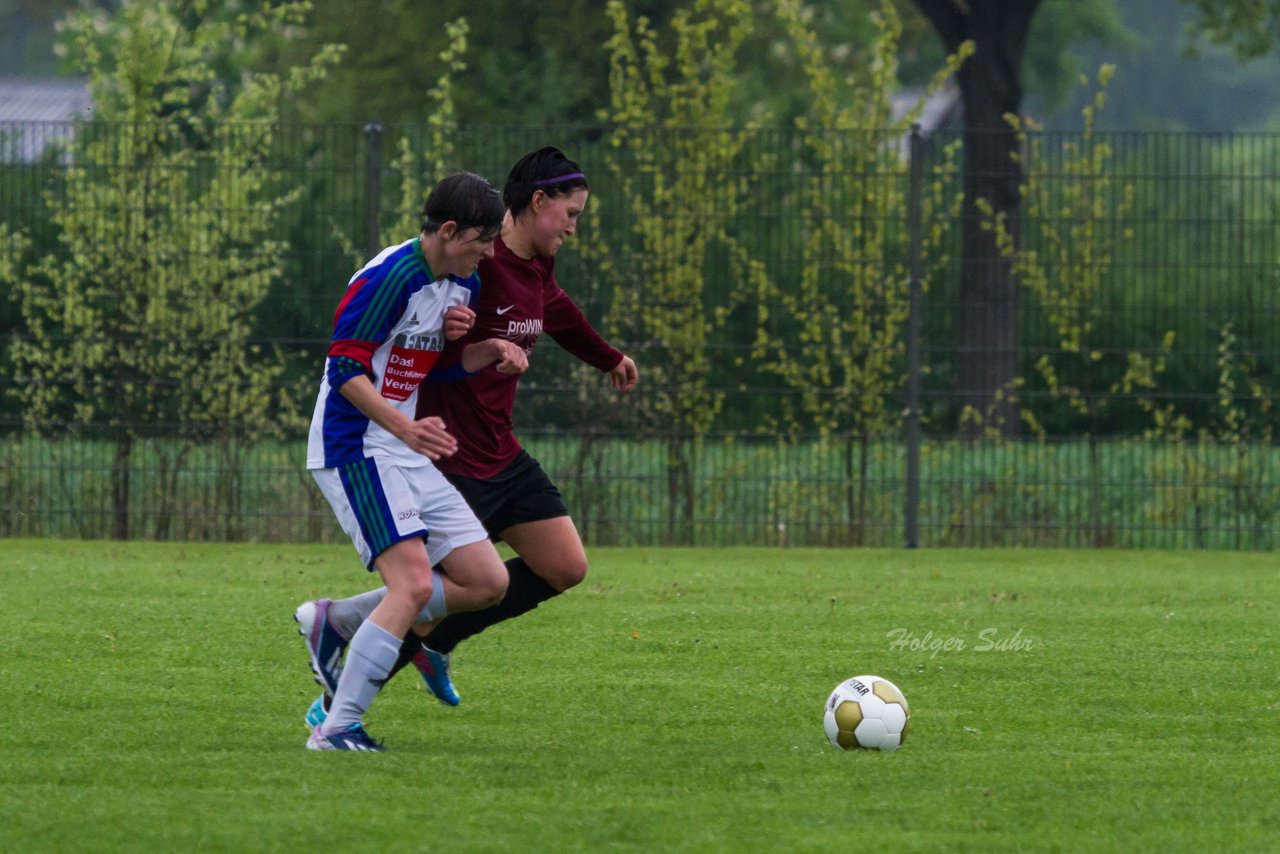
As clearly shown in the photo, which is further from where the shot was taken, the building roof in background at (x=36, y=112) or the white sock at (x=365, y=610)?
the building roof in background at (x=36, y=112)

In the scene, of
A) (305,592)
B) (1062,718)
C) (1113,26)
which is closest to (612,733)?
(1062,718)

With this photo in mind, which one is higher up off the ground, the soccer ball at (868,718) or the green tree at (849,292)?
the green tree at (849,292)

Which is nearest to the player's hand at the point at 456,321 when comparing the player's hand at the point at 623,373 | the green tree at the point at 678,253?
the player's hand at the point at 623,373

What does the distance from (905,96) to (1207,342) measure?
42611 mm

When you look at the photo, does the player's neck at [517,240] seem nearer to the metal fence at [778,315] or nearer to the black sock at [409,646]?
the black sock at [409,646]

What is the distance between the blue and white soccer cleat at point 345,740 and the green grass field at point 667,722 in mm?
60

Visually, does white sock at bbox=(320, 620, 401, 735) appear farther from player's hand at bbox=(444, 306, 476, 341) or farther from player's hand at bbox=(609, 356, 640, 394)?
player's hand at bbox=(609, 356, 640, 394)

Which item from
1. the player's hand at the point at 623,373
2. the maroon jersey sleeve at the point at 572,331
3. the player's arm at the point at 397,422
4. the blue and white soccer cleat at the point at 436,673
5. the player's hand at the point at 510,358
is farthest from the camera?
the player's hand at the point at 623,373

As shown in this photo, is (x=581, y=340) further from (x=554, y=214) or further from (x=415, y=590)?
(x=415, y=590)

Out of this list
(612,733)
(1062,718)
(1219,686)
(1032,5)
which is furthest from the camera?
(1032,5)

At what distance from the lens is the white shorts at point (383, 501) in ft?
19.4

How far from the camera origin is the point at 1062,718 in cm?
686

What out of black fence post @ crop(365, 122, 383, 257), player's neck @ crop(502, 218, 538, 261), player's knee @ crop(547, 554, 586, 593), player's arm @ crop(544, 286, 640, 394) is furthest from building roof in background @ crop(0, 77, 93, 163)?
player's knee @ crop(547, 554, 586, 593)

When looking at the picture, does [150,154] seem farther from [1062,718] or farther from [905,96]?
[905,96]
